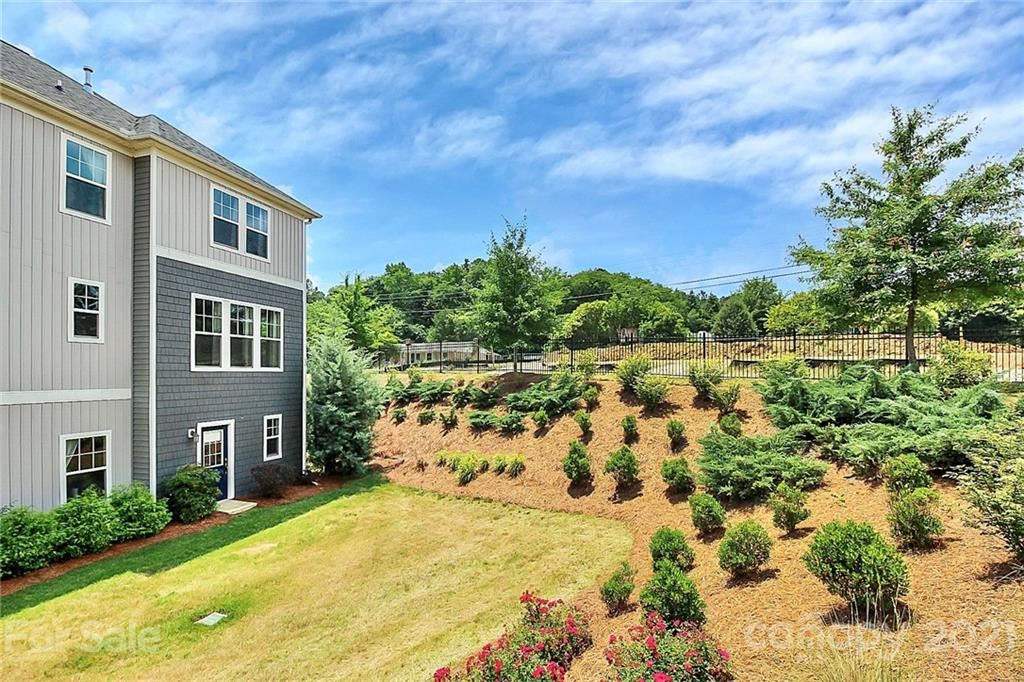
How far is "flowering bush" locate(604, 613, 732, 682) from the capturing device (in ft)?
11.6

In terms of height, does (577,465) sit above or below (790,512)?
below

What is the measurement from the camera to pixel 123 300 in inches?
373

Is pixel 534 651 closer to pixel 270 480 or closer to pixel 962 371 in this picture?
pixel 270 480

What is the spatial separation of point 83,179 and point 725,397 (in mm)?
13688

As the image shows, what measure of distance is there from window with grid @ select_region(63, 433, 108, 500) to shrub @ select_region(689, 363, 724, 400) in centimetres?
1267

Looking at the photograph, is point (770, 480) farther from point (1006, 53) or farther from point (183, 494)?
point (183, 494)

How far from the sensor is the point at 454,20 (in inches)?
338

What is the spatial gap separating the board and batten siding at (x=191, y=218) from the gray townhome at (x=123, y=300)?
32mm

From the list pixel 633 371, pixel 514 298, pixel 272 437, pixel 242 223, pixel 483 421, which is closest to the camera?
pixel 242 223

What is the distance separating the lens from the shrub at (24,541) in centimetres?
712

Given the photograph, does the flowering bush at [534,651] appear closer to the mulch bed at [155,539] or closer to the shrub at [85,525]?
the mulch bed at [155,539]

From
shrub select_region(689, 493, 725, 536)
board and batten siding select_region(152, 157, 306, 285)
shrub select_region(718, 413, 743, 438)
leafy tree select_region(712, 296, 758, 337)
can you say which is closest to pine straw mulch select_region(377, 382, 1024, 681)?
shrub select_region(689, 493, 725, 536)

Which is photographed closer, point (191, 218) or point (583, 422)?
point (191, 218)

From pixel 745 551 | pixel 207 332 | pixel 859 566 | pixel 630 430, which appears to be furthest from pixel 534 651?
pixel 207 332
